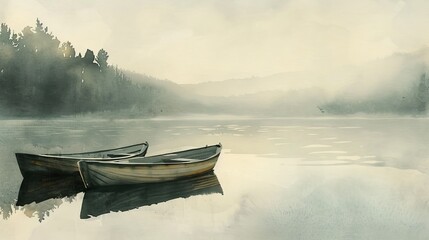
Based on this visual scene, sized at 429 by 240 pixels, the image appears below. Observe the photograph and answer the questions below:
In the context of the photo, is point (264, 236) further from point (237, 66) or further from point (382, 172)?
point (237, 66)

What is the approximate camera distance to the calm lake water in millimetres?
2752

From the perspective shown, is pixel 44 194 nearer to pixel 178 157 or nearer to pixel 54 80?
pixel 54 80

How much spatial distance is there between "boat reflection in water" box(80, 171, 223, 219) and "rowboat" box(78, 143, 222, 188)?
0.21 ft

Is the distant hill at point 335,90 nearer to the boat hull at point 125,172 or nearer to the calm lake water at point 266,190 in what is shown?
the calm lake water at point 266,190

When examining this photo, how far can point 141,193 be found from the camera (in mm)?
3520

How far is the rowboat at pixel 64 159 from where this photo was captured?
3.13 metres

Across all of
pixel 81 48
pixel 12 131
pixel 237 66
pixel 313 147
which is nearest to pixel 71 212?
pixel 12 131

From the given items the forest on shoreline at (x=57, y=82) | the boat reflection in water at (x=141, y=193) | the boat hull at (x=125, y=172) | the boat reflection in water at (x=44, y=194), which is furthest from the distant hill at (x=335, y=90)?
the boat reflection in water at (x=44, y=194)

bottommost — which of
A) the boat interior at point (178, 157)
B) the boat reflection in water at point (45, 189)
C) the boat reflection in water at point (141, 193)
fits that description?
the boat reflection in water at point (141, 193)

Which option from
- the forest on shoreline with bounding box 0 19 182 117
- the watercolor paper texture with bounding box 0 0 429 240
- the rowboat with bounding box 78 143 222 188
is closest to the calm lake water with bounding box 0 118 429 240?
the watercolor paper texture with bounding box 0 0 429 240

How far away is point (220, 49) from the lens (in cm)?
306

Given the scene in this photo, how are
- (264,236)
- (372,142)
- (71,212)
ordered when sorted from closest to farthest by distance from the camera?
(264,236)
(71,212)
(372,142)

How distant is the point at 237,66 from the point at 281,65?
307mm

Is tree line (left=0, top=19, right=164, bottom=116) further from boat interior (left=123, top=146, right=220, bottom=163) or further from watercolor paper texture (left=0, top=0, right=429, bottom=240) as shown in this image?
boat interior (left=123, top=146, right=220, bottom=163)
